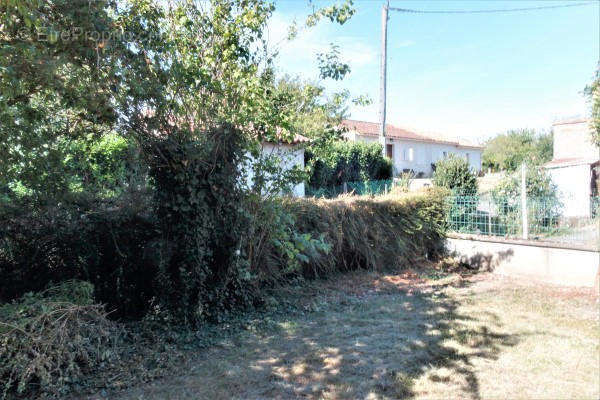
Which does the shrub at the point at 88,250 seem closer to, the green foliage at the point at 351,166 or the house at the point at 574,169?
the house at the point at 574,169

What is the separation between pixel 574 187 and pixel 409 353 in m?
9.68

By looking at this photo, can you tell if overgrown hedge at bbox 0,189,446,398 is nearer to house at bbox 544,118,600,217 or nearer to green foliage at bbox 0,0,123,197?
green foliage at bbox 0,0,123,197

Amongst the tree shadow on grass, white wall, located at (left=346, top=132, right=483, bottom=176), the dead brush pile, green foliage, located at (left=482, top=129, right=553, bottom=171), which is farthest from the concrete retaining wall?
green foliage, located at (left=482, top=129, right=553, bottom=171)

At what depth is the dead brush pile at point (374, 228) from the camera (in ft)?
24.2

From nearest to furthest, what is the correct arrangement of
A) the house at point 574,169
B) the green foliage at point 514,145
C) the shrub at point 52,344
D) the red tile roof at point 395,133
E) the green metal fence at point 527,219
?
the shrub at point 52,344 → the green metal fence at point 527,219 → the house at point 574,169 → the red tile roof at point 395,133 → the green foliage at point 514,145

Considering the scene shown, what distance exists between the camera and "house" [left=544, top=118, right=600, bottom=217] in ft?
24.0

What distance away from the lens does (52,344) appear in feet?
11.3

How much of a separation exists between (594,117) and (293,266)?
8190 mm

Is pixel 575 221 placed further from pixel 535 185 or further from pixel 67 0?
pixel 67 0

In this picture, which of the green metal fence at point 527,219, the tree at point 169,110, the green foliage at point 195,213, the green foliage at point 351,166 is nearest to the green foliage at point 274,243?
the tree at point 169,110

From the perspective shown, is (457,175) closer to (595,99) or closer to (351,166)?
(595,99)

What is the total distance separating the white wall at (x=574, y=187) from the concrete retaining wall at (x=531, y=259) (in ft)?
2.76

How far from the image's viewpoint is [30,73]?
156 inches

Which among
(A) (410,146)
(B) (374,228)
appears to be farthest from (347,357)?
(A) (410,146)
